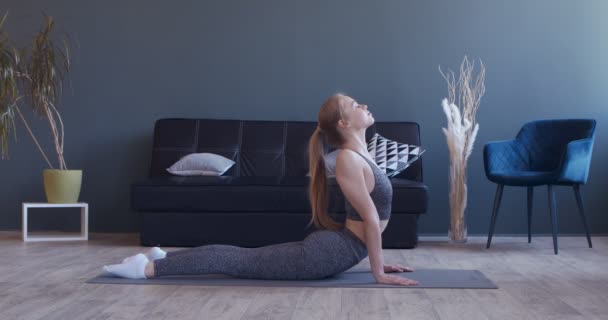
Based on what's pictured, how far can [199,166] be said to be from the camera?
531cm

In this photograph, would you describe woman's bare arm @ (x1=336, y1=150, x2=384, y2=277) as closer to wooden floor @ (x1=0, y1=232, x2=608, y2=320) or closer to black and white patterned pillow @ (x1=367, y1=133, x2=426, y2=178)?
wooden floor @ (x1=0, y1=232, x2=608, y2=320)

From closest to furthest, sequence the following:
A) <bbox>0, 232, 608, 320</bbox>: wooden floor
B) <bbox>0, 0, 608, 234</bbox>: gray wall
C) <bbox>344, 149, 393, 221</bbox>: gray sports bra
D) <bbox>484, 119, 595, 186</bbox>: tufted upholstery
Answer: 1. <bbox>0, 232, 608, 320</bbox>: wooden floor
2. <bbox>344, 149, 393, 221</bbox>: gray sports bra
3. <bbox>484, 119, 595, 186</bbox>: tufted upholstery
4. <bbox>0, 0, 608, 234</bbox>: gray wall

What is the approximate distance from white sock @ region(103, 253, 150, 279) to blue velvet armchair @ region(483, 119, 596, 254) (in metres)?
2.46

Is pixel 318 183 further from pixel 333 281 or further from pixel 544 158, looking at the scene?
pixel 544 158

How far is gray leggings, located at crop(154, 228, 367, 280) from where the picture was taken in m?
3.39

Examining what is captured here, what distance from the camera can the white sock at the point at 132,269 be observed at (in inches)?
136

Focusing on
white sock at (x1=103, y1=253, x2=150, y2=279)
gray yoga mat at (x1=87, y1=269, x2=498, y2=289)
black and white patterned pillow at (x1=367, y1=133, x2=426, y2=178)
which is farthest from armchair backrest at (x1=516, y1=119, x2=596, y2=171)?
white sock at (x1=103, y1=253, x2=150, y2=279)

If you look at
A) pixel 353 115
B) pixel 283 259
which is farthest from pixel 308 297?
pixel 353 115

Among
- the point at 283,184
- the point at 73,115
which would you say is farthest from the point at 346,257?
the point at 73,115

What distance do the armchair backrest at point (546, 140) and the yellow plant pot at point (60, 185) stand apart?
3146mm

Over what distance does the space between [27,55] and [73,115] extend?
56 cm

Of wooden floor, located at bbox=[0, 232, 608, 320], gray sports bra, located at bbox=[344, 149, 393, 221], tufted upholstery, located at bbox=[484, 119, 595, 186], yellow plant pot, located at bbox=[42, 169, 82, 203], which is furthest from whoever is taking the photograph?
yellow plant pot, located at bbox=[42, 169, 82, 203]

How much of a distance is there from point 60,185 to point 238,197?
4.56 ft

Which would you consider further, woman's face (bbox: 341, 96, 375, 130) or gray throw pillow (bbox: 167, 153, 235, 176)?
gray throw pillow (bbox: 167, 153, 235, 176)
